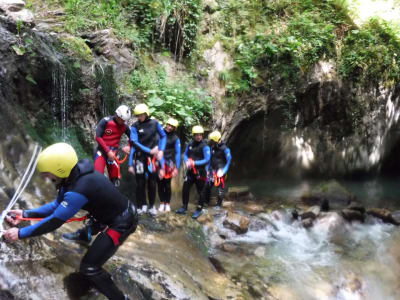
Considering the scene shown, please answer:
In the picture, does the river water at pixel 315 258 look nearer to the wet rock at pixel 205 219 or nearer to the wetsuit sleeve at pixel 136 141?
the wet rock at pixel 205 219

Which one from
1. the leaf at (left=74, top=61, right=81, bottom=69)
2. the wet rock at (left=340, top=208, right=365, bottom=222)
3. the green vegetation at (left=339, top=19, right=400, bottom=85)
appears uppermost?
the green vegetation at (left=339, top=19, right=400, bottom=85)

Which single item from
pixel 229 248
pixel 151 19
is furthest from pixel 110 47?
pixel 229 248

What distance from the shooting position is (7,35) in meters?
6.48

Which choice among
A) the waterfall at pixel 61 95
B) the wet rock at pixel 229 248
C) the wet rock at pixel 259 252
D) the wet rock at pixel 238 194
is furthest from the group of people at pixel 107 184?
the wet rock at pixel 238 194

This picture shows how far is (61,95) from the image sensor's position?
7.25 m

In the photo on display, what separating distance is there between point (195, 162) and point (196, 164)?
0.18 ft

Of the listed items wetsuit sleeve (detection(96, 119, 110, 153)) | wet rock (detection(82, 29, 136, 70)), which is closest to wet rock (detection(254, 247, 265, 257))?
wetsuit sleeve (detection(96, 119, 110, 153))

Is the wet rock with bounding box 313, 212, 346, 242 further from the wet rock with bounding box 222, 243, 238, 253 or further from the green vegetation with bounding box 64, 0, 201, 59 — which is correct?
the green vegetation with bounding box 64, 0, 201, 59

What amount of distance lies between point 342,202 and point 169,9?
25.7 ft

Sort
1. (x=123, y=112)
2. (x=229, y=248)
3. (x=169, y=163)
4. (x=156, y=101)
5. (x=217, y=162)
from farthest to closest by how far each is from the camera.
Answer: (x=156, y=101) → (x=217, y=162) → (x=169, y=163) → (x=229, y=248) → (x=123, y=112)

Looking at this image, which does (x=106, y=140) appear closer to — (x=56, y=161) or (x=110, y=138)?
(x=110, y=138)

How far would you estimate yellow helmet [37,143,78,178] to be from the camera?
9.56 feet

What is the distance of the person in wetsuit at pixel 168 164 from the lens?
7.14 m

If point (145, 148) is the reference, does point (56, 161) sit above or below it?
above
